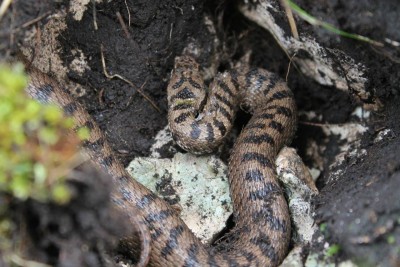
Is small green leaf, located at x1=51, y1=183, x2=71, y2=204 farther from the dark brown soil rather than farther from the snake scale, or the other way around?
the dark brown soil

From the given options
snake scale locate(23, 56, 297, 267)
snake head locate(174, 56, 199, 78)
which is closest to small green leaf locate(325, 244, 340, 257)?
snake scale locate(23, 56, 297, 267)

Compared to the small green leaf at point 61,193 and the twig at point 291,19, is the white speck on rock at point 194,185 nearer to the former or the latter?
the twig at point 291,19

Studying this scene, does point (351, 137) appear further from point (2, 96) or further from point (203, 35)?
point (2, 96)

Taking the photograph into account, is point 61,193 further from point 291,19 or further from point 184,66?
point 184,66

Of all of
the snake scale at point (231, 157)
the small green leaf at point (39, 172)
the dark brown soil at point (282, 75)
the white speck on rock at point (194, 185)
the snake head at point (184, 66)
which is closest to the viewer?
the small green leaf at point (39, 172)

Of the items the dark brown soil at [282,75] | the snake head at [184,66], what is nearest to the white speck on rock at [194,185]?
the dark brown soil at [282,75]

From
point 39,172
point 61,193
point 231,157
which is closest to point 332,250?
point 231,157
